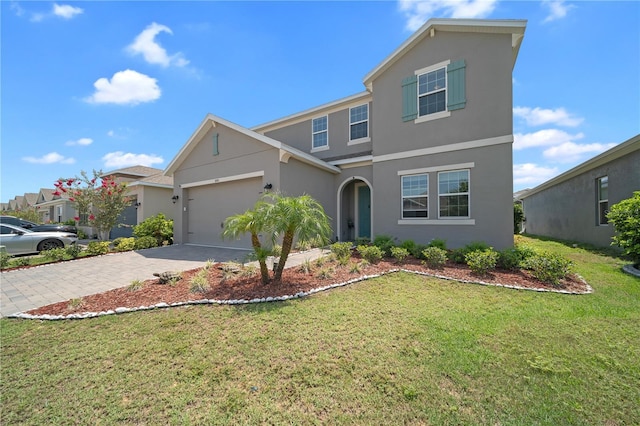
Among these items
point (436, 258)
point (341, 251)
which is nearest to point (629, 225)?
point (436, 258)

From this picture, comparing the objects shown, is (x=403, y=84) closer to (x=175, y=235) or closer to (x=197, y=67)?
(x=197, y=67)

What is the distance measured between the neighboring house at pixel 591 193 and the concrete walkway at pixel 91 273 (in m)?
11.6

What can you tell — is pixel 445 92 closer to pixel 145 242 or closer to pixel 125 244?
pixel 145 242

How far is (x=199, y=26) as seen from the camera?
28.1 ft

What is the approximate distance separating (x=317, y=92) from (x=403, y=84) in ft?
18.1

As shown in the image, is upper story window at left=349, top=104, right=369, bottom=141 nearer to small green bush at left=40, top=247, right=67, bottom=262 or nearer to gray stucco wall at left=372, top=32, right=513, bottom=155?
gray stucco wall at left=372, top=32, right=513, bottom=155

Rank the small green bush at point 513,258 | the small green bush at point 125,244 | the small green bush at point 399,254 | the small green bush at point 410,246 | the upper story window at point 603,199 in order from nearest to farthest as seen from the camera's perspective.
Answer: the small green bush at point 513,258 < the small green bush at point 399,254 < the small green bush at point 410,246 < the upper story window at point 603,199 < the small green bush at point 125,244

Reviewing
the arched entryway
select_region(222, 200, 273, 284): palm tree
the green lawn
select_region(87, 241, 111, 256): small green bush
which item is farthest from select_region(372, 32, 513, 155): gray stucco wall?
select_region(87, 241, 111, 256): small green bush

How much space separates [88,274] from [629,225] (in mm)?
15332

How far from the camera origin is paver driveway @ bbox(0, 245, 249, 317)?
223 inches

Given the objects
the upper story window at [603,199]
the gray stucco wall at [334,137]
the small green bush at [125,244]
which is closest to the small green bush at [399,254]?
the gray stucco wall at [334,137]

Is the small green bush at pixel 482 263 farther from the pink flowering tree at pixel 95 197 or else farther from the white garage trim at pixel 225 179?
the pink flowering tree at pixel 95 197

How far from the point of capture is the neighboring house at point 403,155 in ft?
27.6

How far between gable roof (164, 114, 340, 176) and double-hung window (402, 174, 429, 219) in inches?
132
